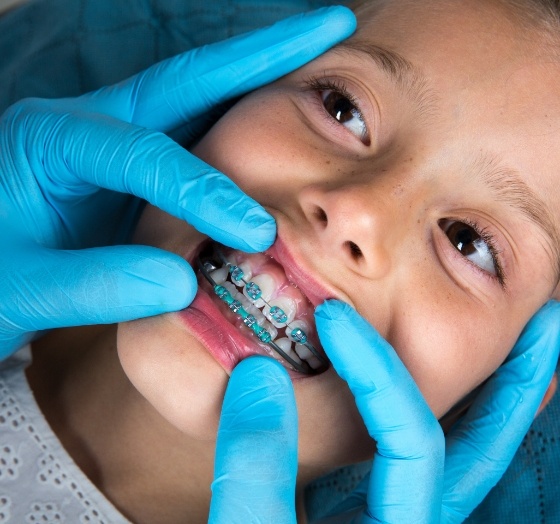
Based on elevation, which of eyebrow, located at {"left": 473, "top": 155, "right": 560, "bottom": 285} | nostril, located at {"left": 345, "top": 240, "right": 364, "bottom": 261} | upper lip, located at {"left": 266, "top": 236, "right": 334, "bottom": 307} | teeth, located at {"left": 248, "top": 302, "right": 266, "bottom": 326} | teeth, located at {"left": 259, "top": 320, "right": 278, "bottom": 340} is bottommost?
teeth, located at {"left": 259, "top": 320, "right": 278, "bottom": 340}

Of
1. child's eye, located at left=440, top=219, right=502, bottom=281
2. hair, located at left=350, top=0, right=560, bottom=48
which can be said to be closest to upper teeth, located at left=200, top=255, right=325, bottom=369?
child's eye, located at left=440, top=219, right=502, bottom=281

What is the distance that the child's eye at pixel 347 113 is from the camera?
120 centimetres

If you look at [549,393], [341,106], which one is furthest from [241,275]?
[549,393]

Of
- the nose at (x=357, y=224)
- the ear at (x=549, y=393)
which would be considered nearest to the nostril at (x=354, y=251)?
the nose at (x=357, y=224)

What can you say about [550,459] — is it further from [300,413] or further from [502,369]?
[300,413]

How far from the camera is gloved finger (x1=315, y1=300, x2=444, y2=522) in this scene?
3.35ft

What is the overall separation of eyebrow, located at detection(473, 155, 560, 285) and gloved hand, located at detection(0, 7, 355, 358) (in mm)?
360

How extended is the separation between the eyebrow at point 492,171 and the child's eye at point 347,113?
0.27 feet

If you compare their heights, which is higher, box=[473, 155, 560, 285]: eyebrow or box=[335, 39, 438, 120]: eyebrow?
box=[335, 39, 438, 120]: eyebrow

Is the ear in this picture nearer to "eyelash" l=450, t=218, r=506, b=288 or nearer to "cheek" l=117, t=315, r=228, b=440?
"eyelash" l=450, t=218, r=506, b=288

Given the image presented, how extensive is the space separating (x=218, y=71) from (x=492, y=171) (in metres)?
0.58

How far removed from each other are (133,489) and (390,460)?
0.51 metres

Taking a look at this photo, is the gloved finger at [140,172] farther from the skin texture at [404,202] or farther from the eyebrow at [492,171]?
the eyebrow at [492,171]

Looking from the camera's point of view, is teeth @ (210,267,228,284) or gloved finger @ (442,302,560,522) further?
gloved finger @ (442,302,560,522)
